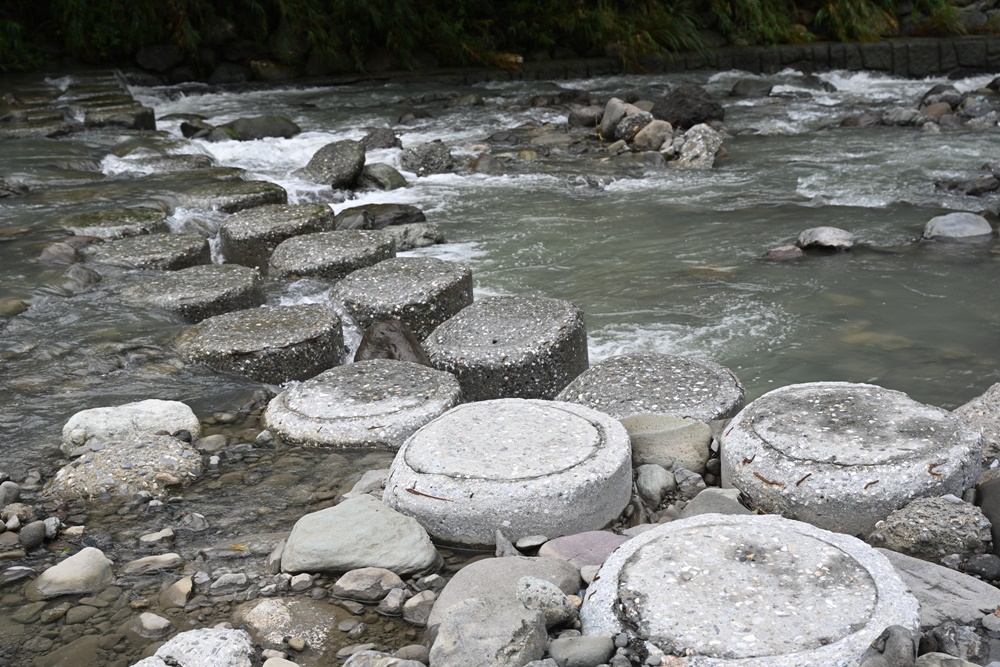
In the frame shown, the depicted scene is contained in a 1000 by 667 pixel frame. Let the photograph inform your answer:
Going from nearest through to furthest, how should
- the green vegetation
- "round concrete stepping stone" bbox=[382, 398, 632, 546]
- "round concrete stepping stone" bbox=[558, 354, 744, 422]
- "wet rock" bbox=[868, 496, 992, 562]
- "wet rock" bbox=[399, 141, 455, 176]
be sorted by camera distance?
"wet rock" bbox=[868, 496, 992, 562] < "round concrete stepping stone" bbox=[382, 398, 632, 546] < "round concrete stepping stone" bbox=[558, 354, 744, 422] < "wet rock" bbox=[399, 141, 455, 176] < the green vegetation

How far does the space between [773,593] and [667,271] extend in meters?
4.77

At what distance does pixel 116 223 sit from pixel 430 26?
11916 mm

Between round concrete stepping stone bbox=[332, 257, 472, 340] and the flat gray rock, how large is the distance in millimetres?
2250

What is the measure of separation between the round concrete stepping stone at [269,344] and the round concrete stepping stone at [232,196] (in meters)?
3.03

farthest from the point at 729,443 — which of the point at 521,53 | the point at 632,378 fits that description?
the point at 521,53

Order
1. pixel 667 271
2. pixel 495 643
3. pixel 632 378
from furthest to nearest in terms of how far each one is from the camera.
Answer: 1. pixel 667 271
2. pixel 632 378
3. pixel 495 643

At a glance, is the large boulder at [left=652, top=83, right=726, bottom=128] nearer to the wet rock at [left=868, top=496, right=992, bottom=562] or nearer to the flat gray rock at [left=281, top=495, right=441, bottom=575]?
the wet rock at [left=868, top=496, right=992, bottom=562]

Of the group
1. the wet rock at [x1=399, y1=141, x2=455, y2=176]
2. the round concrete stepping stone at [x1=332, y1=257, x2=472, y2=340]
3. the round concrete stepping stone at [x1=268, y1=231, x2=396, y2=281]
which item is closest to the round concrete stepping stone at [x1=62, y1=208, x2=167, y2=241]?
the round concrete stepping stone at [x1=268, y1=231, x2=396, y2=281]

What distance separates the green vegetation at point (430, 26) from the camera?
16.6m

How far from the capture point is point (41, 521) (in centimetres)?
333

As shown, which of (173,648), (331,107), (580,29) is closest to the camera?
(173,648)

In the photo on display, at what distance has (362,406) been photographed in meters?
4.02

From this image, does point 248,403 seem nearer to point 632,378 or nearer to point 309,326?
point 309,326

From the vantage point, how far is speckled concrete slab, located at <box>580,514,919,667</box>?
91.7 inches
